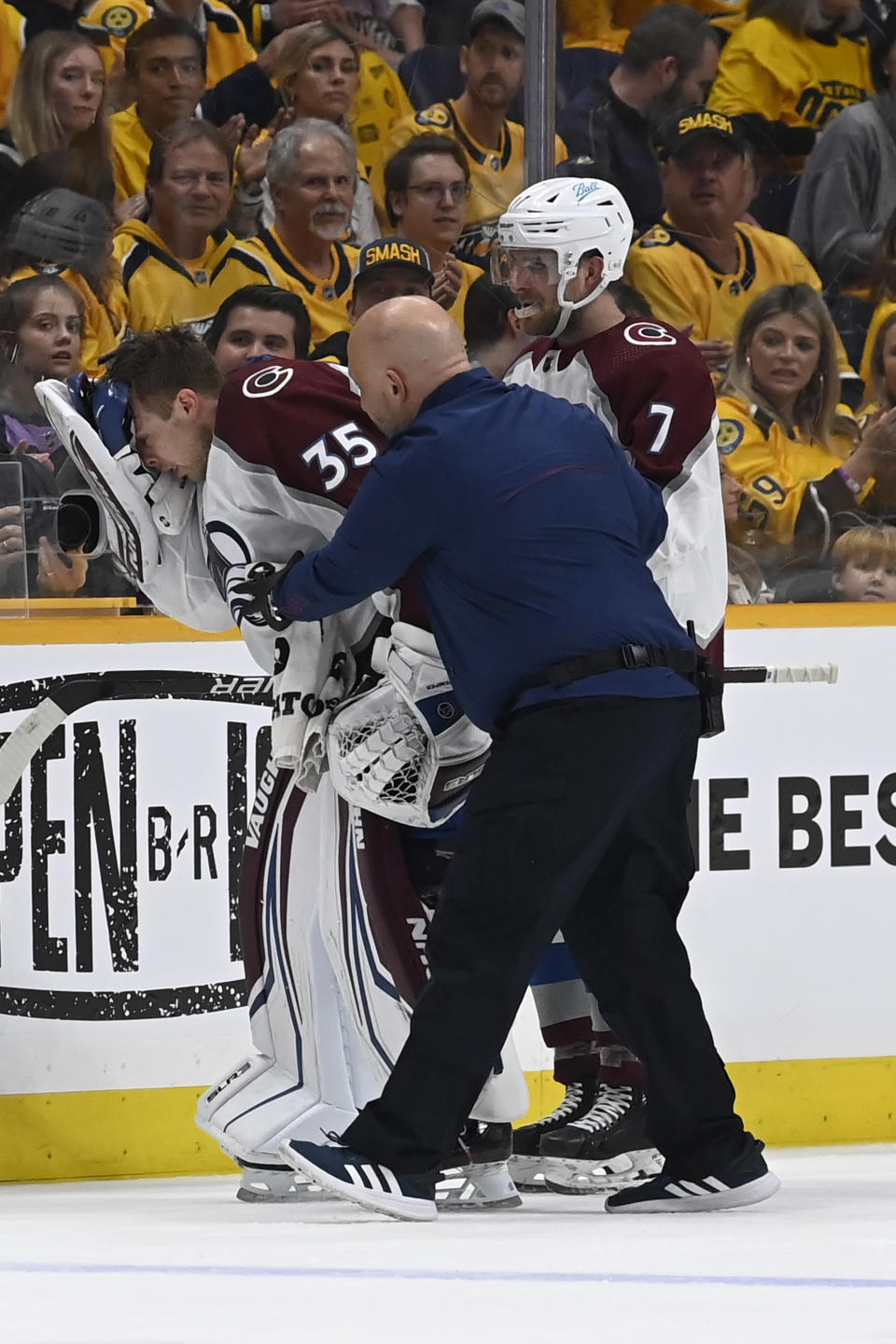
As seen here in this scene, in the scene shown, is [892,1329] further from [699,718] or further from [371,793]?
[371,793]

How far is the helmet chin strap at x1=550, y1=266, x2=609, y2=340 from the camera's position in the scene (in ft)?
10.1

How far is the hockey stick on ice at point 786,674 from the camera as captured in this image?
3549mm

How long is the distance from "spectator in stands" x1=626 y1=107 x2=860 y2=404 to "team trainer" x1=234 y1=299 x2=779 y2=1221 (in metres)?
2.02

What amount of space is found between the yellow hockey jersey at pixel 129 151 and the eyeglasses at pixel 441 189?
1.79 ft

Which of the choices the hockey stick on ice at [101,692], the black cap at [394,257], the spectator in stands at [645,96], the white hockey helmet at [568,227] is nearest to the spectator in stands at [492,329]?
the black cap at [394,257]

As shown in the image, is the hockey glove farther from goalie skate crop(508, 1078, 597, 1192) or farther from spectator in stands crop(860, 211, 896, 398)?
spectator in stands crop(860, 211, 896, 398)

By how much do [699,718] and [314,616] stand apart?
503 millimetres

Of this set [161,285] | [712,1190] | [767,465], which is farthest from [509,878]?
[767,465]

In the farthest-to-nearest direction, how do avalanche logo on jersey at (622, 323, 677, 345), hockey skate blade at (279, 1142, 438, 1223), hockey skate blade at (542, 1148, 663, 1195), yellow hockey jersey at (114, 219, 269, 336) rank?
yellow hockey jersey at (114, 219, 269, 336) < hockey skate blade at (542, 1148, 663, 1195) < avalanche logo on jersey at (622, 323, 677, 345) < hockey skate blade at (279, 1142, 438, 1223)

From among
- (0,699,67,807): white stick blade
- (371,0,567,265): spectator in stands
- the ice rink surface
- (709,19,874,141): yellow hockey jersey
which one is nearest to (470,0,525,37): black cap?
(371,0,567,265): spectator in stands

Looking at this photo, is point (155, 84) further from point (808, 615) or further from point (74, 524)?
point (808, 615)

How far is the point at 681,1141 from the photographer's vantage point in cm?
268

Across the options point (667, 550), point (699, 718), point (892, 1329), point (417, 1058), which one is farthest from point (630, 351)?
point (892, 1329)

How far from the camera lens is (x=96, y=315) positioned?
4039 mm
